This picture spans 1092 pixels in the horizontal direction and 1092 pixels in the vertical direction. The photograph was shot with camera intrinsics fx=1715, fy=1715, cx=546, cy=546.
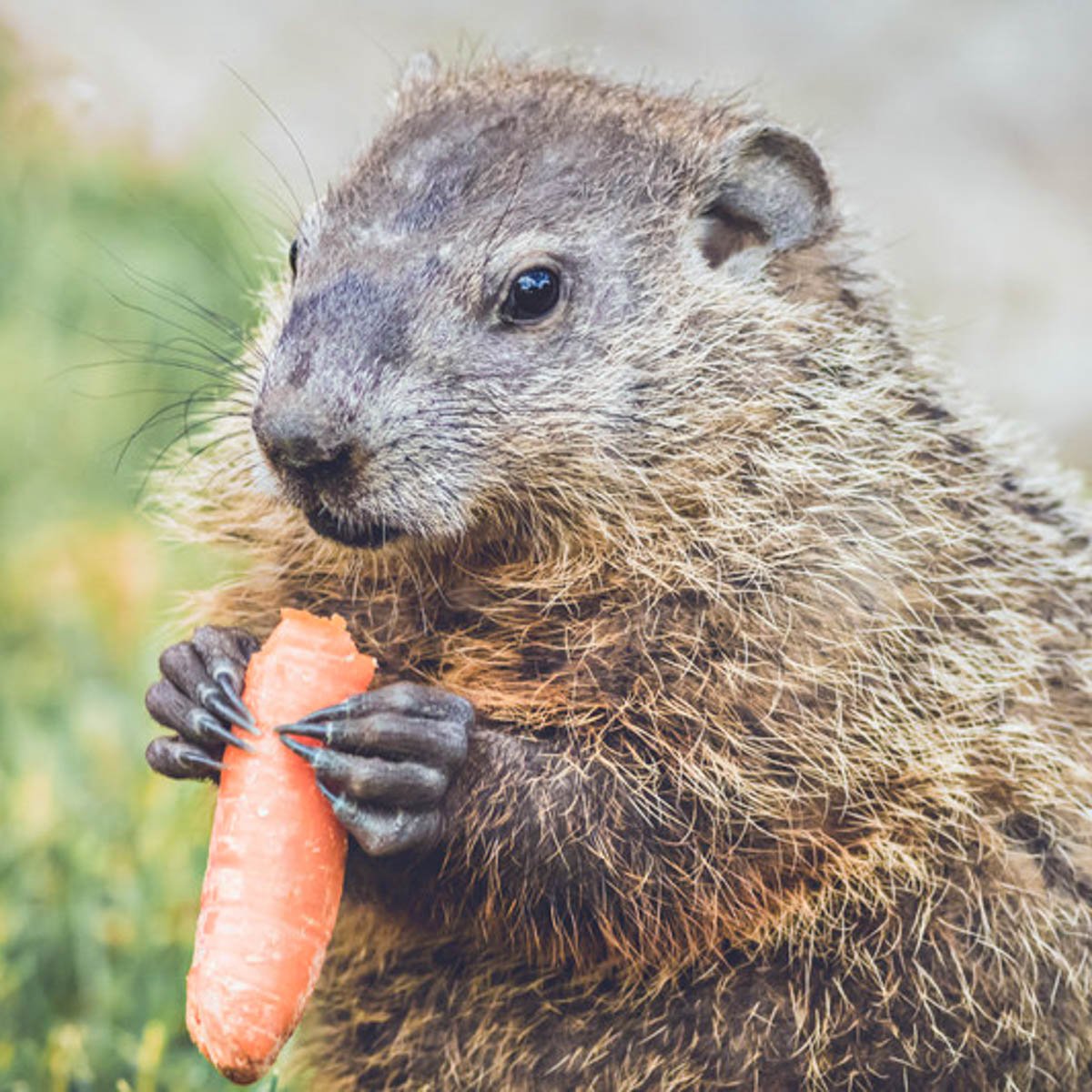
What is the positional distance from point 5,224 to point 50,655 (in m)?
2.27

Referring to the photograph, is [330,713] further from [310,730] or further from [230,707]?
[230,707]

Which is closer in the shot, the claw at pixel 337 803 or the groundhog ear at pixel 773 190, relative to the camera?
the claw at pixel 337 803

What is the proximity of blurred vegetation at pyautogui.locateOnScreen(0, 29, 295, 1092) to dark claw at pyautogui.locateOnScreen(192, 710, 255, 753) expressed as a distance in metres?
0.77

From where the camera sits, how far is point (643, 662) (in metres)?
3.25

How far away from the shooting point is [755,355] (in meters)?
3.51

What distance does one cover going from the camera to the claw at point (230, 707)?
Result: 3.06m

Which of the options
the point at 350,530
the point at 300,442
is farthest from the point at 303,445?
the point at 350,530

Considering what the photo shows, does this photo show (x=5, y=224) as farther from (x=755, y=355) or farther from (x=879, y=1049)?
(x=879, y=1049)

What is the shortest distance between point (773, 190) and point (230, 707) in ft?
5.28

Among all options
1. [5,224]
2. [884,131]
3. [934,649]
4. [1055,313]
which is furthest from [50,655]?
[884,131]

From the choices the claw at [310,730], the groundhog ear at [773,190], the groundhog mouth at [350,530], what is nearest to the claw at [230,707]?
the claw at [310,730]

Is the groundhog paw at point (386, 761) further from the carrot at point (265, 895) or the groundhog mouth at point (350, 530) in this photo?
the groundhog mouth at point (350, 530)

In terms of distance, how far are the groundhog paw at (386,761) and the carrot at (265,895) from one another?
6 centimetres

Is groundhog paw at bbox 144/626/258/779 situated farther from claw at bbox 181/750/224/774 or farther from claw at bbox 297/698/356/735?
claw at bbox 297/698/356/735
